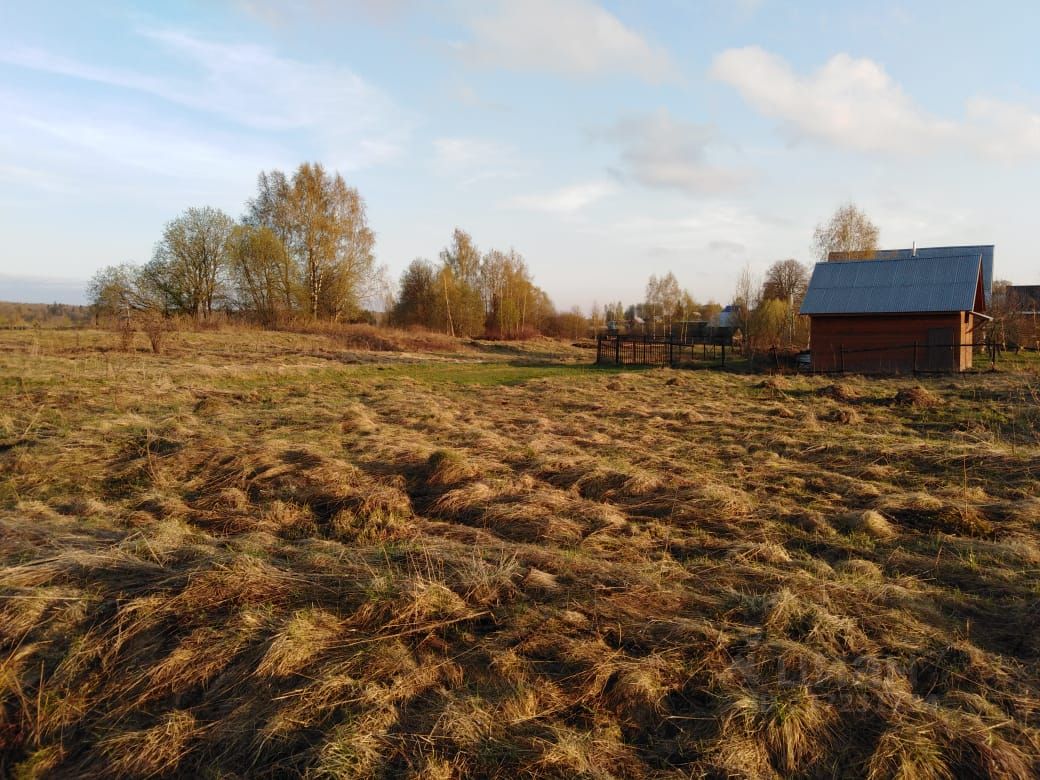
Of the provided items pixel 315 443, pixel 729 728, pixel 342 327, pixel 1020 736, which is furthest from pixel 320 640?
pixel 342 327

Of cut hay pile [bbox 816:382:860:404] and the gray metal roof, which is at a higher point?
the gray metal roof

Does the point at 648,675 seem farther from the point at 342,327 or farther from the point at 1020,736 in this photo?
the point at 342,327

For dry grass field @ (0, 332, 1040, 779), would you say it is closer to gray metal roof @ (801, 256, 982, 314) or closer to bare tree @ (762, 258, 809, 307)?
gray metal roof @ (801, 256, 982, 314)

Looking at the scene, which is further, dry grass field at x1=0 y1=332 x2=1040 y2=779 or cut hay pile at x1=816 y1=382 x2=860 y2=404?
cut hay pile at x1=816 y1=382 x2=860 y2=404

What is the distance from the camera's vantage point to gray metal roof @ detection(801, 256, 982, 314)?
2400 centimetres

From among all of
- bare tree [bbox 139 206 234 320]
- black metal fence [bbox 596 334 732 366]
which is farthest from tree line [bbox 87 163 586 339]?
black metal fence [bbox 596 334 732 366]

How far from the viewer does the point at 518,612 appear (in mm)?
3756

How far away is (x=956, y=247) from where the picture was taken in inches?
1607

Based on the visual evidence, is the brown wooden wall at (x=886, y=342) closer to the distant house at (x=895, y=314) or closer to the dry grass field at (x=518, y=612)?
the distant house at (x=895, y=314)

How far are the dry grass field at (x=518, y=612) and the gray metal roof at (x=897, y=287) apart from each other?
737 inches

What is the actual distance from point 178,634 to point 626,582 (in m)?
2.86

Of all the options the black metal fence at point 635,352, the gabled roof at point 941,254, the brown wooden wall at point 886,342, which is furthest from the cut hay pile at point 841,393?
the gabled roof at point 941,254

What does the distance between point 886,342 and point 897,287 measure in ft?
8.44

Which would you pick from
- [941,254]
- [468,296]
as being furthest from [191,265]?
[941,254]
